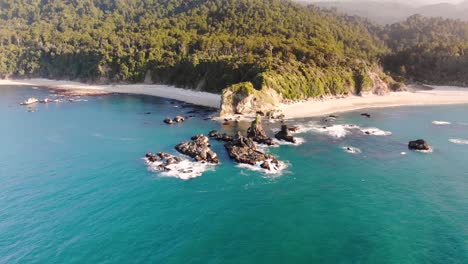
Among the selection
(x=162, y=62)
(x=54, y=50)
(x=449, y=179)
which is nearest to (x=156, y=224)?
(x=449, y=179)

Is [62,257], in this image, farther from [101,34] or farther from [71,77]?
[101,34]

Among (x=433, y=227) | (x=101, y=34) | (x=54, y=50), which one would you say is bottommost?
A: (x=433, y=227)

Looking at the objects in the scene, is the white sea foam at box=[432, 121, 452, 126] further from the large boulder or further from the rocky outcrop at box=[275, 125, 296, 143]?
the large boulder

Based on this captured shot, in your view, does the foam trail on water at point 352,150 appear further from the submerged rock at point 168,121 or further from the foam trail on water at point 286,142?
the submerged rock at point 168,121

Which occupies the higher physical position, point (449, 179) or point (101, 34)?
point (101, 34)

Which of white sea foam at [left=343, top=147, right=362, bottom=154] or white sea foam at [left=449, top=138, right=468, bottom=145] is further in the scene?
white sea foam at [left=449, top=138, right=468, bottom=145]

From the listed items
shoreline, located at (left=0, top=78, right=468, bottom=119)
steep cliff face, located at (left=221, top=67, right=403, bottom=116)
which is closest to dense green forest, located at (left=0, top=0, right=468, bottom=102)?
steep cliff face, located at (left=221, top=67, right=403, bottom=116)

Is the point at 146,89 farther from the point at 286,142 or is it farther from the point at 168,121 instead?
the point at 286,142

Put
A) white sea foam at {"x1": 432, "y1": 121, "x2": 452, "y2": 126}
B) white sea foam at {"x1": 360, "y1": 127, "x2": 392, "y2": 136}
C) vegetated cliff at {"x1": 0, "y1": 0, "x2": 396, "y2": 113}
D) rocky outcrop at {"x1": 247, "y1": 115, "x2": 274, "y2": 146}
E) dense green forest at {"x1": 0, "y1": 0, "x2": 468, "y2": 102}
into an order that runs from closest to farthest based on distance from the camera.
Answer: rocky outcrop at {"x1": 247, "y1": 115, "x2": 274, "y2": 146} < white sea foam at {"x1": 360, "y1": 127, "x2": 392, "y2": 136} < white sea foam at {"x1": 432, "y1": 121, "x2": 452, "y2": 126} < vegetated cliff at {"x1": 0, "y1": 0, "x2": 396, "y2": 113} < dense green forest at {"x1": 0, "y1": 0, "x2": 468, "y2": 102}

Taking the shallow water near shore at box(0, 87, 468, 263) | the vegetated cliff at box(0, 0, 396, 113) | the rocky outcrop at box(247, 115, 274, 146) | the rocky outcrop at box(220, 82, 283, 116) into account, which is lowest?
the shallow water near shore at box(0, 87, 468, 263)
